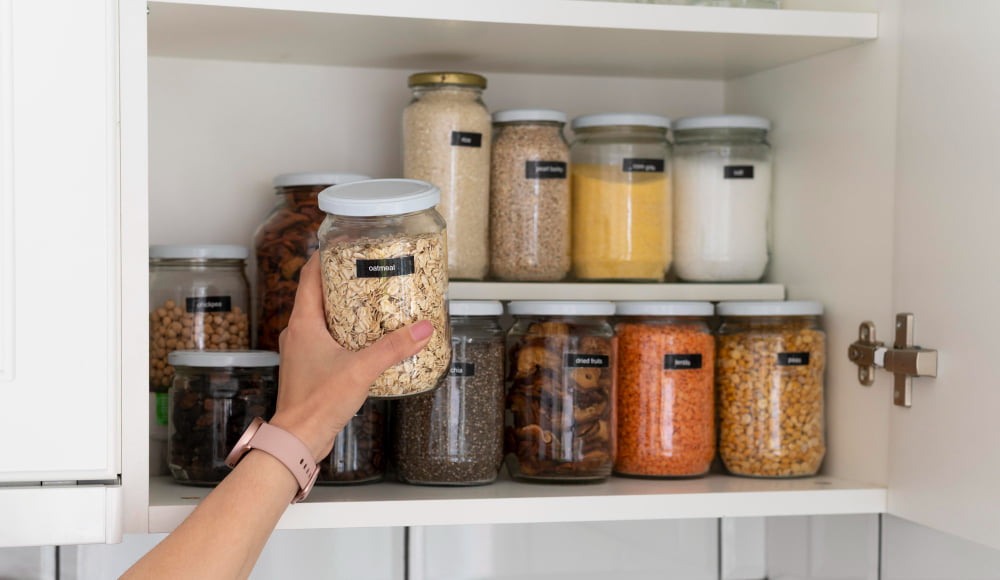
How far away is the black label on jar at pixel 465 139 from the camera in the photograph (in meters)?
1.20

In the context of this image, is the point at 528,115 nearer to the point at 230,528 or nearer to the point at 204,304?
the point at 204,304

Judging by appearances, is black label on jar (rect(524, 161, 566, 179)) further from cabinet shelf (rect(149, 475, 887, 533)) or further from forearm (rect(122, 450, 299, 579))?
forearm (rect(122, 450, 299, 579))

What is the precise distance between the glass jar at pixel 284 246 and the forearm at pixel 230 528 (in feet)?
0.94

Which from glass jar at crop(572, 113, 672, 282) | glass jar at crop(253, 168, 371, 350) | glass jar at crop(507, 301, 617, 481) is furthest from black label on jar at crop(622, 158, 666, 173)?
glass jar at crop(253, 168, 371, 350)

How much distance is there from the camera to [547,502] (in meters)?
1.06

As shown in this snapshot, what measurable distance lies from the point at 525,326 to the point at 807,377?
13.6 inches

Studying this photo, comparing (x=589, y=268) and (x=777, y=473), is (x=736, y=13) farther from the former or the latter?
(x=777, y=473)

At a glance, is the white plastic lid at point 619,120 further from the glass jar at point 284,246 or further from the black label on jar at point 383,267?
the black label on jar at point 383,267

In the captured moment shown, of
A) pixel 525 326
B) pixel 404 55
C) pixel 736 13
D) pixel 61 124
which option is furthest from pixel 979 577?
pixel 61 124

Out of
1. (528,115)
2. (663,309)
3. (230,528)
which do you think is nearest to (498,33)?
(528,115)

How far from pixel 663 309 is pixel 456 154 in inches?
11.9

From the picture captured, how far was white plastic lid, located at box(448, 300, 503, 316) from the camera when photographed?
1105 millimetres

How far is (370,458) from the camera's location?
3.71 feet

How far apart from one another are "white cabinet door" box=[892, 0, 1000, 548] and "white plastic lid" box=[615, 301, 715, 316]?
21cm
